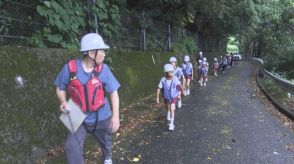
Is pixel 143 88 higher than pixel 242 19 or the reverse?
the reverse

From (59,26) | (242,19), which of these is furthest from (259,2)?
(59,26)

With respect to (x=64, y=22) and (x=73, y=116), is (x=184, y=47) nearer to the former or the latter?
(x=64, y=22)

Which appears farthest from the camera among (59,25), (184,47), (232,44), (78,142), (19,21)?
(232,44)

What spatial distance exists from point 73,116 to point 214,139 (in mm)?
4335

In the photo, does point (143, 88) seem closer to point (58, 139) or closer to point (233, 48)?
point (58, 139)

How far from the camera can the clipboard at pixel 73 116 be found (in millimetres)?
4902

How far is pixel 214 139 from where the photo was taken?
8.61 meters

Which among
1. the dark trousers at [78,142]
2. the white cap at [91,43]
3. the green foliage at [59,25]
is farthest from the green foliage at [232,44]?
the white cap at [91,43]

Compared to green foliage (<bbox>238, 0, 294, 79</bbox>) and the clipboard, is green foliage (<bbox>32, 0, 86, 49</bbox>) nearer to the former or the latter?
the clipboard

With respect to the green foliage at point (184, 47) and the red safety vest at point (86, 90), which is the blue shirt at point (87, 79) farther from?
the green foliage at point (184, 47)

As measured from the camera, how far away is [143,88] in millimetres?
15398

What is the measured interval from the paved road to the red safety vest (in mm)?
2295

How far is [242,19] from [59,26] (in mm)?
25218

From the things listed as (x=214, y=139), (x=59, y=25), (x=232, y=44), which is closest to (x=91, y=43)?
(x=59, y=25)
